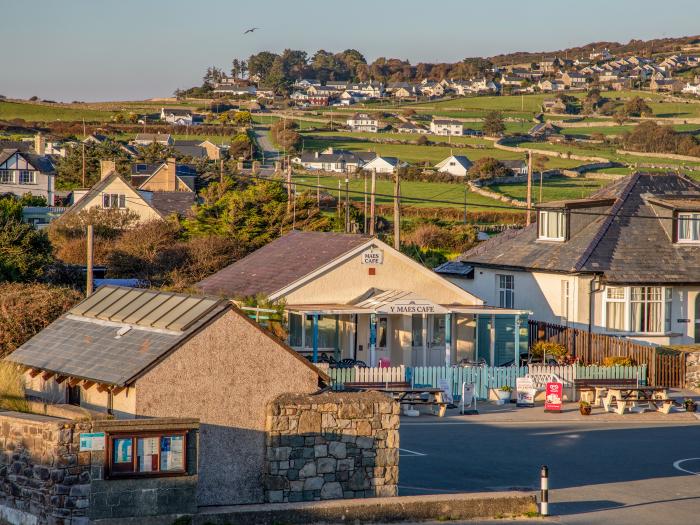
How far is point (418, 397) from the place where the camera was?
30984 mm

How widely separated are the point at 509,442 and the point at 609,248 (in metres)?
15.2

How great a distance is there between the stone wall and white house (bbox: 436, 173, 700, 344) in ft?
69.4

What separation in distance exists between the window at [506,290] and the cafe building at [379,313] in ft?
17.1

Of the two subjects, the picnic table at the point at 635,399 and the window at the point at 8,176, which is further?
the window at the point at 8,176

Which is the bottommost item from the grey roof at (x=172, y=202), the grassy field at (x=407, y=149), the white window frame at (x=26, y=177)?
the grey roof at (x=172, y=202)

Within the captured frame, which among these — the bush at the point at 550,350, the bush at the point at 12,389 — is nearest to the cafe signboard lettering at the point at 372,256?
the bush at the point at 550,350

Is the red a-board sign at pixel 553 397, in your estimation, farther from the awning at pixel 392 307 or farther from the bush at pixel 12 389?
the bush at pixel 12 389

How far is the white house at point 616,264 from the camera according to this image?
38.6m

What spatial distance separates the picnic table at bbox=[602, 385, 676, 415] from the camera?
30819 millimetres

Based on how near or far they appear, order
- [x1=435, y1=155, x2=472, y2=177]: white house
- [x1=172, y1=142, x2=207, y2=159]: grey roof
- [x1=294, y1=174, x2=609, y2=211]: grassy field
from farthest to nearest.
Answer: [x1=172, y1=142, x2=207, y2=159]: grey roof, [x1=435, y1=155, x2=472, y2=177]: white house, [x1=294, y1=174, x2=609, y2=211]: grassy field

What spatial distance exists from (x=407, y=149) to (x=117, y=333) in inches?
5530

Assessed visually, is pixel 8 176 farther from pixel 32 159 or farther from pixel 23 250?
pixel 23 250

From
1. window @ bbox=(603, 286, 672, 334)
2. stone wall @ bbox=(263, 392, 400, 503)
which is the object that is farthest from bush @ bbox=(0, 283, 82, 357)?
window @ bbox=(603, 286, 672, 334)

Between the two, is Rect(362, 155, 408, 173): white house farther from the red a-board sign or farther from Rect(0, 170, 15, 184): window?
the red a-board sign
